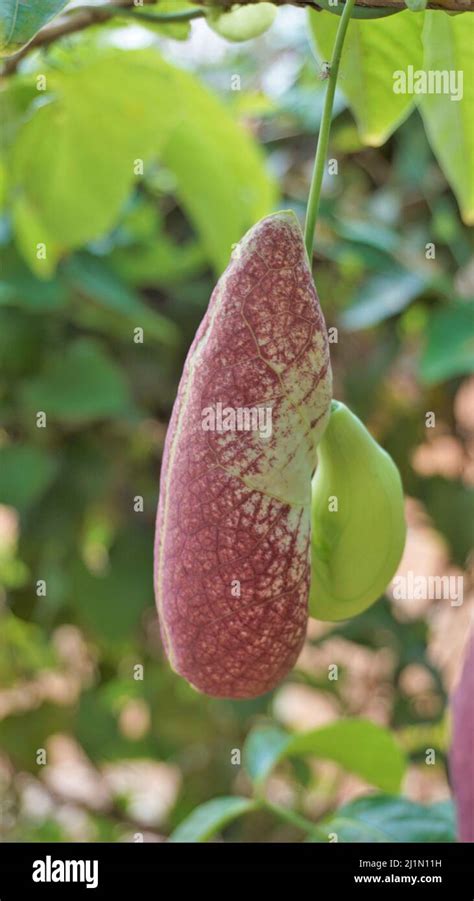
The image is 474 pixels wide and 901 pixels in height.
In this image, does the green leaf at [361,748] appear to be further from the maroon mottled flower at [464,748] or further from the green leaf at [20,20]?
the green leaf at [20,20]

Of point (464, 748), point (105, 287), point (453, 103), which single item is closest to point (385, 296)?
point (105, 287)

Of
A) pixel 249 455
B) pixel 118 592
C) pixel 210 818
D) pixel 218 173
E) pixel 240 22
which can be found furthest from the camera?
pixel 118 592

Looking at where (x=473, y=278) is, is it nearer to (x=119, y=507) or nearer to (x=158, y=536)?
(x=119, y=507)

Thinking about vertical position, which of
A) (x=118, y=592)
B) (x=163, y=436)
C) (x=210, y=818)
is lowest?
(x=210, y=818)

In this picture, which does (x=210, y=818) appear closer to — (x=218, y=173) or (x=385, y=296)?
(x=218, y=173)

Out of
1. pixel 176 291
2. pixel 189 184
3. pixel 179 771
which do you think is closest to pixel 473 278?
pixel 176 291

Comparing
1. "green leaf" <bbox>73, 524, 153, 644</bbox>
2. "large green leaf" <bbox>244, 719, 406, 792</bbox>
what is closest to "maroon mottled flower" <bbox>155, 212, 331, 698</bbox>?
"large green leaf" <bbox>244, 719, 406, 792</bbox>
